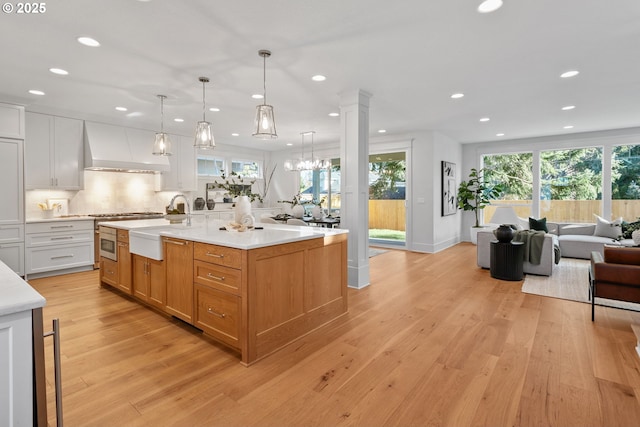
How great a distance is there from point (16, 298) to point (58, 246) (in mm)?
4920

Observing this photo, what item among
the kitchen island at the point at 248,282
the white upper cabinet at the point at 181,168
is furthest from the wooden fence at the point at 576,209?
the white upper cabinet at the point at 181,168

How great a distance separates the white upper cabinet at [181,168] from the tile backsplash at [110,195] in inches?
9.4

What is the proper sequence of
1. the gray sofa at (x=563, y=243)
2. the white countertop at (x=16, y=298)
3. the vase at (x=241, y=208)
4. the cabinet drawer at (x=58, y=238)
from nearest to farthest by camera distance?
the white countertop at (x=16, y=298)
the vase at (x=241, y=208)
the cabinet drawer at (x=58, y=238)
the gray sofa at (x=563, y=243)

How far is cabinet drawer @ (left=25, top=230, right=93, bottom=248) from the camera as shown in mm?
4730

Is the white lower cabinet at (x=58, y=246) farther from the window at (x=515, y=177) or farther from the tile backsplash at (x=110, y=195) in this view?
the window at (x=515, y=177)

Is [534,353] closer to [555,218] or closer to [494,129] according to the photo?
[494,129]

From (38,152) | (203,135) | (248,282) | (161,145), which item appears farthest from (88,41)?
(38,152)

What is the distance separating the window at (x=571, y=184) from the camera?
6.91 m

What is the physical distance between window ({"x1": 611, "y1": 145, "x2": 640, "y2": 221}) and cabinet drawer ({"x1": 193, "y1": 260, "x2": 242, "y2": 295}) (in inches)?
313

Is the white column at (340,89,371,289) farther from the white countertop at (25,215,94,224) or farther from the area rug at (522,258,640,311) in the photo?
the white countertop at (25,215,94,224)

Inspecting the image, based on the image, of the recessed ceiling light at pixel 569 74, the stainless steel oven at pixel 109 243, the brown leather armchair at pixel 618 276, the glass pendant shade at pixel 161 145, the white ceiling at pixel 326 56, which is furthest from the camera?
the glass pendant shade at pixel 161 145

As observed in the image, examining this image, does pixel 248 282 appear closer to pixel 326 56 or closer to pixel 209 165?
pixel 326 56

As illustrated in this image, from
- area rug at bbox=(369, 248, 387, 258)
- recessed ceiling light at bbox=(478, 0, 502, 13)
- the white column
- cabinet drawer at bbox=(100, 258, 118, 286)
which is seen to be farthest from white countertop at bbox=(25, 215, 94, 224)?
recessed ceiling light at bbox=(478, 0, 502, 13)

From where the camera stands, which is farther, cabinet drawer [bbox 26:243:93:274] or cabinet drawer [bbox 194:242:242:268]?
cabinet drawer [bbox 26:243:93:274]
